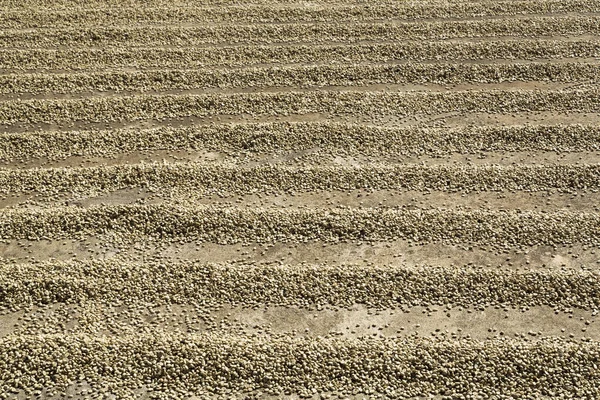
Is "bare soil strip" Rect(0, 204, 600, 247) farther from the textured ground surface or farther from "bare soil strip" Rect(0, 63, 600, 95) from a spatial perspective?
"bare soil strip" Rect(0, 63, 600, 95)

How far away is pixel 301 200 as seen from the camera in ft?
31.8

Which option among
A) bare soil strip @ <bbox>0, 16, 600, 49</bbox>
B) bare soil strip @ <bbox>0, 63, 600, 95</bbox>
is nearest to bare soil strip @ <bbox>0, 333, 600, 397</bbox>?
bare soil strip @ <bbox>0, 63, 600, 95</bbox>

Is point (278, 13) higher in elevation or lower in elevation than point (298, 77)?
higher

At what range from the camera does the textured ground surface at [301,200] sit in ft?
24.9

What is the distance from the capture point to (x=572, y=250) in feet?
29.2

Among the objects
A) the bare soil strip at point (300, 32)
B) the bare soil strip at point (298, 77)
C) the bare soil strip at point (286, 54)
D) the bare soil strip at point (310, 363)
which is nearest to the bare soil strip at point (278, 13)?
the bare soil strip at point (300, 32)

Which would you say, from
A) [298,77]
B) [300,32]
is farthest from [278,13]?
[298,77]

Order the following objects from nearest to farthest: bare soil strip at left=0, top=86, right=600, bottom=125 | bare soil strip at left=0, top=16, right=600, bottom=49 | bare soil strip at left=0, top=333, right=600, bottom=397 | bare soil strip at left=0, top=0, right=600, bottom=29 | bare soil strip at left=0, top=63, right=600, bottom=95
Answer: bare soil strip at left=0, top=333, right=600, bottom=397 < bare soil strip at left=0, top=86, right=600, bottom=125 < bare soil strip at left=0, top=63, right=600, bottom=95 < bare soil strip at left=0, top=16, right=600, bottom=49 < bare soil strip at left=0, top=0, right=600, bottom=29

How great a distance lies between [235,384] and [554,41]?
9493mm

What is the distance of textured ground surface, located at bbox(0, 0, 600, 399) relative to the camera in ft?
24.9

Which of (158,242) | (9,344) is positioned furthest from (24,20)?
(9,344)

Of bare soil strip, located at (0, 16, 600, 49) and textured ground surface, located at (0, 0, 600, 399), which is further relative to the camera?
bare soil strip, located at (0, 16, 600, 49)

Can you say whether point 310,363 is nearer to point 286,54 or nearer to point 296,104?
point 296,104

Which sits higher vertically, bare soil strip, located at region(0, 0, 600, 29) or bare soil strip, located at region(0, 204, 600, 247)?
bare soil strip, located at region(0, 0, 600, 29)
